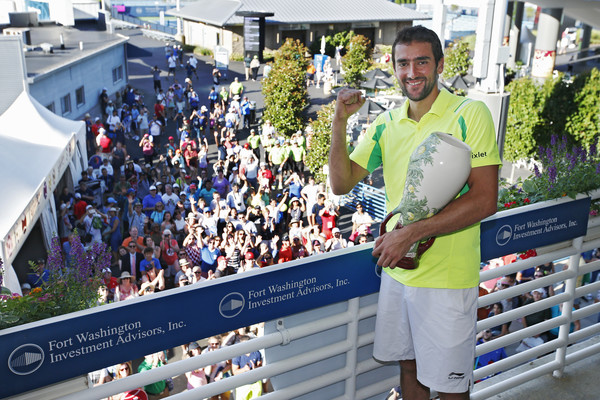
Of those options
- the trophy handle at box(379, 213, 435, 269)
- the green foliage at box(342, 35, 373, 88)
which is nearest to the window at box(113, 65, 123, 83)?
the green foliage at box(342, 35, 373, 88)

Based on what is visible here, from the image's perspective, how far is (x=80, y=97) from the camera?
25.7 metres

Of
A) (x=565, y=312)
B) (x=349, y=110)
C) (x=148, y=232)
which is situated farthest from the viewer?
(x=148, y=232)

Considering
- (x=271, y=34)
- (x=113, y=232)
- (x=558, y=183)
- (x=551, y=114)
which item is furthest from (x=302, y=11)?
(x=558, y=183)

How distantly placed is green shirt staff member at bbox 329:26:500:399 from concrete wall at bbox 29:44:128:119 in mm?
19817

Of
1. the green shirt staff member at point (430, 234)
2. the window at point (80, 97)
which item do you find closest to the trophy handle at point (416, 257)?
the green shirt staff member at point (430, 234)

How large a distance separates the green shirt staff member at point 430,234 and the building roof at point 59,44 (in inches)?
759

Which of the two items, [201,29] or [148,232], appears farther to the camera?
[201,29]

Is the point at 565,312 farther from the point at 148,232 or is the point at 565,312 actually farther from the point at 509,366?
the point at 148,232

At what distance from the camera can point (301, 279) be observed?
2.89 m

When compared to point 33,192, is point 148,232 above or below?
below

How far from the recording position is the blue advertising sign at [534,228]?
3.46 metres

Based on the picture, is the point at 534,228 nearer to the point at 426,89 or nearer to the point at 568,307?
the point at 568,307

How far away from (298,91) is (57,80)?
29.2ft

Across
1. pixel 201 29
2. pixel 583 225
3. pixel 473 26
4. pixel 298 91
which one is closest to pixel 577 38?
pixel 473 26
